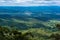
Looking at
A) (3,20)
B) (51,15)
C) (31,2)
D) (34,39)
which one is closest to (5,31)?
(3,20)

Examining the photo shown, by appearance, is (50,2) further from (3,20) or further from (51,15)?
(3,20)

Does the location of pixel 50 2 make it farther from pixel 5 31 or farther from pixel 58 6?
pixel 5 31

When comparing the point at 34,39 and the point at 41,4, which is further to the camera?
the point at 41,4

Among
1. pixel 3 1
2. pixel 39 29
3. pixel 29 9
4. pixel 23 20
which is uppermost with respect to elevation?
pixel 3 1

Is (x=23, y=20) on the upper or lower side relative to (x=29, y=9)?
lower

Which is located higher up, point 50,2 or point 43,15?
point 50,2

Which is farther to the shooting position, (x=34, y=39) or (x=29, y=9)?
(x=29, y=9)

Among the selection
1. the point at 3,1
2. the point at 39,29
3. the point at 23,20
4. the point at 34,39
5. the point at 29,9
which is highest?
the point at 3,1

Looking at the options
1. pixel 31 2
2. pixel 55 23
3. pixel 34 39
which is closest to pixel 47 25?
pixel 55 23
